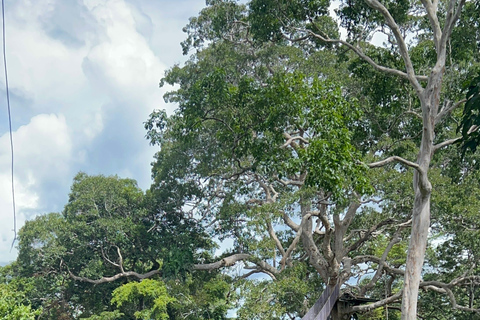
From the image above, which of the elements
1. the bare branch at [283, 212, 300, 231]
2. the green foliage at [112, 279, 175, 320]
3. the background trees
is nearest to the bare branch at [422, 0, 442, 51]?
the background trees

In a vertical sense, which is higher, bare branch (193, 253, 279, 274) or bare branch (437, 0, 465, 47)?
bare branch (437, 0, 465, 47)

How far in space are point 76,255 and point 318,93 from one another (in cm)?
1195

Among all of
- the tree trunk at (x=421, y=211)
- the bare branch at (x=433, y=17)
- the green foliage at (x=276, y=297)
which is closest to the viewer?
the tree trunk at (x=421, y=211)

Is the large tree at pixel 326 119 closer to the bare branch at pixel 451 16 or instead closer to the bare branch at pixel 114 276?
the bare branch at pixel 451 16

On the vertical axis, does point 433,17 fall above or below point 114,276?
above

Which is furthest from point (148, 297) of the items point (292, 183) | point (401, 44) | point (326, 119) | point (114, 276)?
point (401, 44)

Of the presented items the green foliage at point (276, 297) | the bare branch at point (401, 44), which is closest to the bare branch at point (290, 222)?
the green foliage at point (276, 297)

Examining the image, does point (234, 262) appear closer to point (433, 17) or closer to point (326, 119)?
point (326, 119)

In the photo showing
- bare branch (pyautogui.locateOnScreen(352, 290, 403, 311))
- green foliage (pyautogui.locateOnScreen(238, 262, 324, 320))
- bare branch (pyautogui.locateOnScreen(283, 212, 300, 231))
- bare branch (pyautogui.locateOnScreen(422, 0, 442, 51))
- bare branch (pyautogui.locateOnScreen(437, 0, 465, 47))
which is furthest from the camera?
bare branch (pyautogui.locateOnScreen(283, 212, 300, 231))

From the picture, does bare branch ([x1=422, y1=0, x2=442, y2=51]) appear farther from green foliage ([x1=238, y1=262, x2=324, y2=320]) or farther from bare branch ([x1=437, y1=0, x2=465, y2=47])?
green foliage ([x1=238, y1=262, x2=324, y2=320])

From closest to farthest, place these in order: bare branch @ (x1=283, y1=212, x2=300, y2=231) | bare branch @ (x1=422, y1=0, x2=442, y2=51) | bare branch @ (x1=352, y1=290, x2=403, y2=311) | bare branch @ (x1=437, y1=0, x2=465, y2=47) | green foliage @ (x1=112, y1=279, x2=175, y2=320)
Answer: bare branch @ (x1=437, y1=0, x2=465, y2=47) → bare branch @ (x1=422, y1=0, x2=442, y2=51) → bare branch @ (x1=352, y1=290, x2=403, y2=311) → bare branch @ (x1=283, y1=212, x2=300, y2=231) → green foliage @ (x1=112, y1=279, x2=175, y2=320)

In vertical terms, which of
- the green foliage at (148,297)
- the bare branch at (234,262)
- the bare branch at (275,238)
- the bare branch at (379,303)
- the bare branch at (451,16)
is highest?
the bare branch at (451,16)

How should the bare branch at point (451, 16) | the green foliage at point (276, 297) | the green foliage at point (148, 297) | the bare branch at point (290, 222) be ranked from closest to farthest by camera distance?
the bare branch at point (451, 16), the green foliage at point (276, 297), the bare branch at point (290, 222), the green foliage at point (148, 297)

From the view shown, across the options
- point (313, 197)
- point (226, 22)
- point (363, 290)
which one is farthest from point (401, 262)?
point (226, 22)
